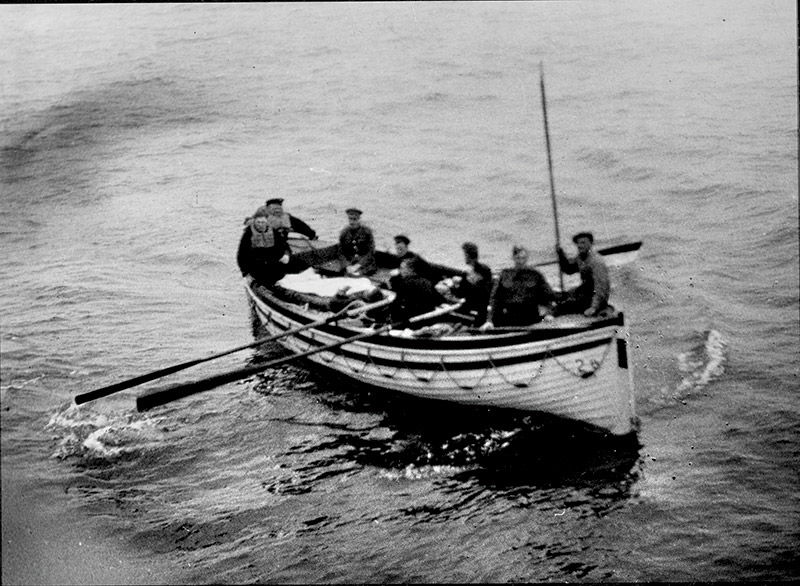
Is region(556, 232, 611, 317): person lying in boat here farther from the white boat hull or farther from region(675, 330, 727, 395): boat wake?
region(675, 330, 727, 395): boat wake

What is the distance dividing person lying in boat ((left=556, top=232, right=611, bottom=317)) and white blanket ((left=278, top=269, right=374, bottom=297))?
3.80 meters

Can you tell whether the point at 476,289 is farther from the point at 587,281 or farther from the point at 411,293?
the point at 587,281

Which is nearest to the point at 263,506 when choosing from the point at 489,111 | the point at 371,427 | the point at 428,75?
the point at 371,427

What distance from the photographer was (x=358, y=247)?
51.2ft

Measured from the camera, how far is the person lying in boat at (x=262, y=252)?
1529cm

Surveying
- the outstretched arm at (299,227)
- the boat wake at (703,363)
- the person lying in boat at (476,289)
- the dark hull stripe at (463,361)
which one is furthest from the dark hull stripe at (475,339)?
the outstretched arm at (299,227)

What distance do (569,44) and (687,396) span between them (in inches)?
1116

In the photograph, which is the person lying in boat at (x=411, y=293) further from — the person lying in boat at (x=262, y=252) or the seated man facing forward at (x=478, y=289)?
the person lying in boat at (x=262, y=252)

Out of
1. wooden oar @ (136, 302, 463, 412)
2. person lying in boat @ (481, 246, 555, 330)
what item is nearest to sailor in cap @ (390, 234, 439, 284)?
wooden oar @ (136, 302, 463, 412)

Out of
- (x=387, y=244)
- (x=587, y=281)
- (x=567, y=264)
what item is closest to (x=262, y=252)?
(x=567, y=264)

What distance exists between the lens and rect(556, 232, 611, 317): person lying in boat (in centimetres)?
1116

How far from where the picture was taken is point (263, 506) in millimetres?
11039

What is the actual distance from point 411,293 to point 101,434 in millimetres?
5244

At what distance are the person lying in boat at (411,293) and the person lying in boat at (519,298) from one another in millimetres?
1203
